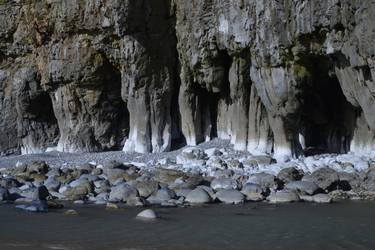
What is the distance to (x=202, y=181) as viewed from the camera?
2417 centimetres

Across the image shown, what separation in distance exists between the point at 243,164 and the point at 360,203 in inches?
315

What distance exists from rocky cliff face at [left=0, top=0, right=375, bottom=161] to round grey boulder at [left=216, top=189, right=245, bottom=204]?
7092 mm

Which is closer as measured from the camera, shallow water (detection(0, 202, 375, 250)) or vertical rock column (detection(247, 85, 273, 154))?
shallow water (detection(0, 202, 375, 250))

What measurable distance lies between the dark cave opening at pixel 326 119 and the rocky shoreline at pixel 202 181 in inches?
100

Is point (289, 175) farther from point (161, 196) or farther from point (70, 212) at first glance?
point (70, 212)

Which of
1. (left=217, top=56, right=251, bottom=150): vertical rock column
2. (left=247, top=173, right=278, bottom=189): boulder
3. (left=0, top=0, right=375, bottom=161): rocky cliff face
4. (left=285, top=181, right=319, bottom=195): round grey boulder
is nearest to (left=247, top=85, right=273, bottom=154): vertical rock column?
(left=0, top=0, right=375, bottom=161): rocky cliff face

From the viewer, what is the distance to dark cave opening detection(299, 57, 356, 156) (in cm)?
3012

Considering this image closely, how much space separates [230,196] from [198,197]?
1199 millimetres

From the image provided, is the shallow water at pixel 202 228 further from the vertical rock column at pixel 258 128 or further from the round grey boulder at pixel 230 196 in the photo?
the vertical rock column at pixel 258 128

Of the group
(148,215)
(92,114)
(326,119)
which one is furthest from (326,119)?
(148,215)

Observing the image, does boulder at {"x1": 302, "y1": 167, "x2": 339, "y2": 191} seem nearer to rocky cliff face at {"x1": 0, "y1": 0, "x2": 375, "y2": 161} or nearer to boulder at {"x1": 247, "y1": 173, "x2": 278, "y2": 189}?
boulder at {"x1": 247, "y1": 173, "x2": 278, "y2": 189}

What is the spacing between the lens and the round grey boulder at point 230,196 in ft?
68.8

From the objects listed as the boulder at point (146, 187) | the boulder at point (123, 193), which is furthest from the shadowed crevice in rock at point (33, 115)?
the boulder at point (123, 193)

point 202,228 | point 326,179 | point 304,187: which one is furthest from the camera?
point 326,179
